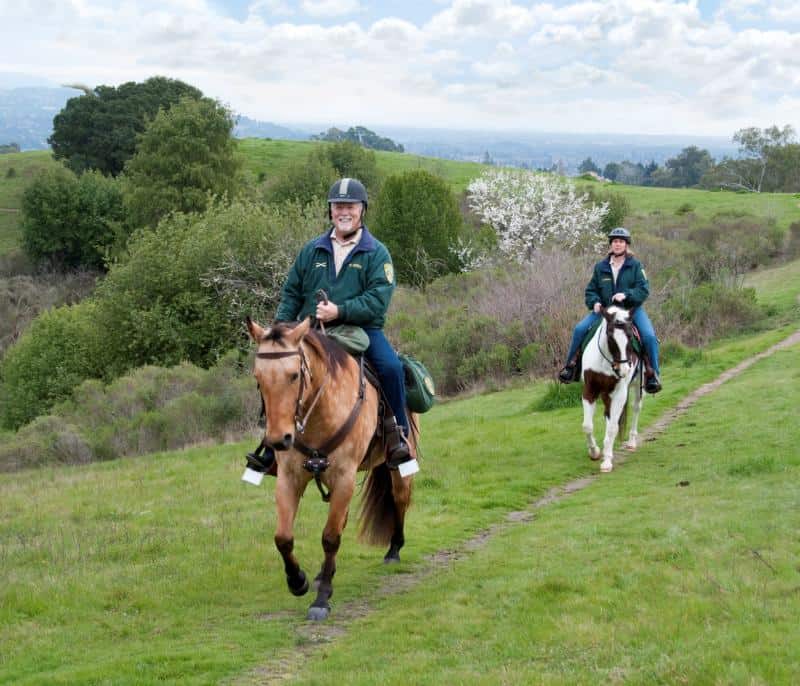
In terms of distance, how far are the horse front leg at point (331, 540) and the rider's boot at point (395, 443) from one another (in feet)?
2.83

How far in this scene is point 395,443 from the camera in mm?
8773

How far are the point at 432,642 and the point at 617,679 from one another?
1.79 meters

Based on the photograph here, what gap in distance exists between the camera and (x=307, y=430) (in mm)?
7559

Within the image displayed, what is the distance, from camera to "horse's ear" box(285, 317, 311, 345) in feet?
22.4

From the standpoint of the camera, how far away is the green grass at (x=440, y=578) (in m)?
A: 6.59

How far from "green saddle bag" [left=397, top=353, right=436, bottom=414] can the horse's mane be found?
1353 millimetres

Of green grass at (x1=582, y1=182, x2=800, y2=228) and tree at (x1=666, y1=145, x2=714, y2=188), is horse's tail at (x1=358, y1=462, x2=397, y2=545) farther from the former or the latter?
tree at (x1=666, y1=145, x2=714, y2=188)

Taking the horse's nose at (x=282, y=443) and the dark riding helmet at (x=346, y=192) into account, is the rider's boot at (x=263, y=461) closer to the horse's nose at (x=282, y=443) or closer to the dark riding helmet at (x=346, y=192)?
the horse's nose at (x=282, y=443)

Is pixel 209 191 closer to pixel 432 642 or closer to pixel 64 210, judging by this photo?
pixel 64 210

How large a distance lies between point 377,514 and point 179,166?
5507 cm

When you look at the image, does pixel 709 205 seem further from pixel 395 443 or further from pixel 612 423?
pixel 395 443

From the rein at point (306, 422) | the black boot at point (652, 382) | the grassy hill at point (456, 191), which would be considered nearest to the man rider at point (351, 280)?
the rein at point (306, 422)

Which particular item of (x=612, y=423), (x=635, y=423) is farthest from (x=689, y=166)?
(x=612, y=423)

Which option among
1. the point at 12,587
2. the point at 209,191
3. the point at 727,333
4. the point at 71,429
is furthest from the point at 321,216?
the point at 12,587
